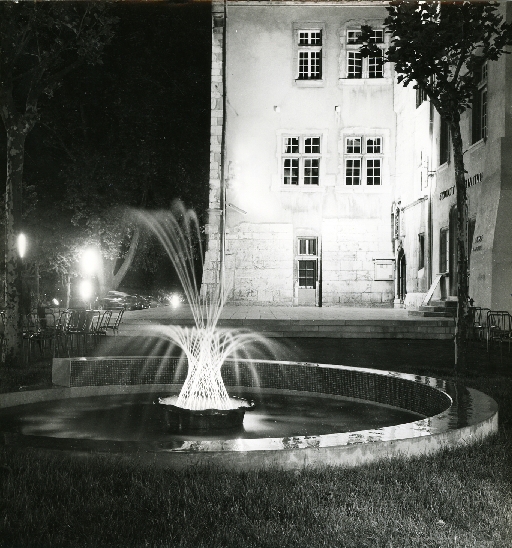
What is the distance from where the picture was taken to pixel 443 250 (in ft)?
76.9

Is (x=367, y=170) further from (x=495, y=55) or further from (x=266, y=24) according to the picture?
(x=495, y=55)

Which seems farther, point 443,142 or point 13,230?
point 443,142

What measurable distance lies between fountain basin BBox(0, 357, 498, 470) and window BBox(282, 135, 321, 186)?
68.8 ft

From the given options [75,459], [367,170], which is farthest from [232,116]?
[75,459]

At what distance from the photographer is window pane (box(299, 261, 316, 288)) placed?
30188mm

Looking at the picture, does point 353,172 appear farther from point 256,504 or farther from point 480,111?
point 256,504

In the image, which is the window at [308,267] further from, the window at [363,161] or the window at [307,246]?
the window at [363,161]

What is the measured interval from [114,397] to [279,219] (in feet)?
69.9

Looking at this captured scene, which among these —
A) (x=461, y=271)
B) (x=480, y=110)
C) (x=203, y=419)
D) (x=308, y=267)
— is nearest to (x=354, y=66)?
(x=308, y=267)

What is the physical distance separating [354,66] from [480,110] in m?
10.8

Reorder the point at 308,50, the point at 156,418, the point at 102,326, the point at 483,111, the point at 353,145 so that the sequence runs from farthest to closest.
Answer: the point at 353,145
the point at 308,50
the point at 483,111
the point at 102,326
the point at 156,418

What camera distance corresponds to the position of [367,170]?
30.4m

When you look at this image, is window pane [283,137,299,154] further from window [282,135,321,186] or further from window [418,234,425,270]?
window [418,234,425,270]

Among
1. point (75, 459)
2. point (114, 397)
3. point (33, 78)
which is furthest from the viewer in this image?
point (33, 78)
